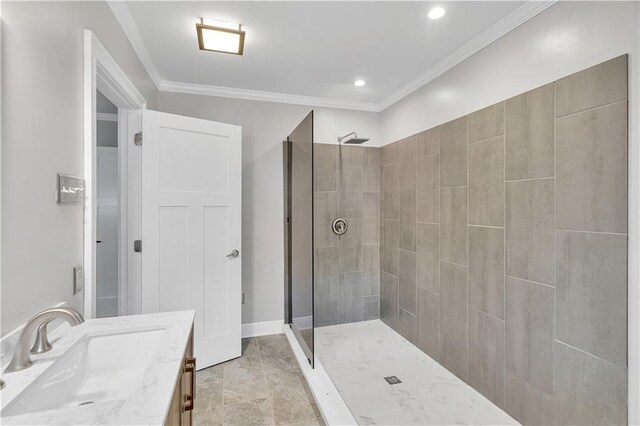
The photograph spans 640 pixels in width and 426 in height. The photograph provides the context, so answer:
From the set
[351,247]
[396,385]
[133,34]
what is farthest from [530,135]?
[133,34]

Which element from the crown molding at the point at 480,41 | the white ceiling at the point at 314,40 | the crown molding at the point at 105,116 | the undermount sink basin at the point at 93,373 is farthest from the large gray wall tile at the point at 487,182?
the crown molding at the point at 105,116

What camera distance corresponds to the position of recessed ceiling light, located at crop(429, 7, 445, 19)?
1788 mm

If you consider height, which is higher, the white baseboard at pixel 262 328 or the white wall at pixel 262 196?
the white wall at pixel 262 196

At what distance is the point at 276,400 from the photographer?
208cm

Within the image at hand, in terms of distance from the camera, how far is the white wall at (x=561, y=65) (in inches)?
51.1

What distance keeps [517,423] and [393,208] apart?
6.34ft

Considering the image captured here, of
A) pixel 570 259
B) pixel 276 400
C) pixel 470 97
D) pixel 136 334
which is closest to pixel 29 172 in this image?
pixel 136 334

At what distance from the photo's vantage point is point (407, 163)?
2.95m

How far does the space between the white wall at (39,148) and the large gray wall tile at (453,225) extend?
230 centimetres

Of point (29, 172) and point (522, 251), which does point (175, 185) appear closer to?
point (29, 172)

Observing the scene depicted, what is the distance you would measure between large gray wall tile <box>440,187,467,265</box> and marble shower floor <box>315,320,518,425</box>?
3.00ft

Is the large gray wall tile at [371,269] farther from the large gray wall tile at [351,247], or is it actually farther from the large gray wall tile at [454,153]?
the large gray wall tile at [454,153]

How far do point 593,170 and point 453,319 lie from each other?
1395 millimetres

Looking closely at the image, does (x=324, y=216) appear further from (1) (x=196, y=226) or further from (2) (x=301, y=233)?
(1) (x=196, y=226)
